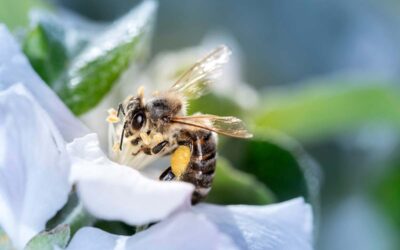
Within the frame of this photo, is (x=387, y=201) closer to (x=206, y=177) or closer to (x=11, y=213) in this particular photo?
(x=206, y=177)

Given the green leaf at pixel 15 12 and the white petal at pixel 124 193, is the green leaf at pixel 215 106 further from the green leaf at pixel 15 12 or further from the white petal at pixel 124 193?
the white petal at pixel 124 193

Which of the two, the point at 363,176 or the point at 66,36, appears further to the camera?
the point at 363,176

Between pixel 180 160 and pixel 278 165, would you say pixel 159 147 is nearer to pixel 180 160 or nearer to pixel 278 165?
pixel 180 160

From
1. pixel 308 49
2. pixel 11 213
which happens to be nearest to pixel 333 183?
pixel 308 49

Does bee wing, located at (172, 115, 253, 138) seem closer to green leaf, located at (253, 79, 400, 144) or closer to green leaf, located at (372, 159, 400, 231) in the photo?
green leaf, located at (253, 79, 400, 144)

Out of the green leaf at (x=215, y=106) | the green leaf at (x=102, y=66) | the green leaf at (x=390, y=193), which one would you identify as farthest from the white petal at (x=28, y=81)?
the green leaf at (x=390, y=193)
